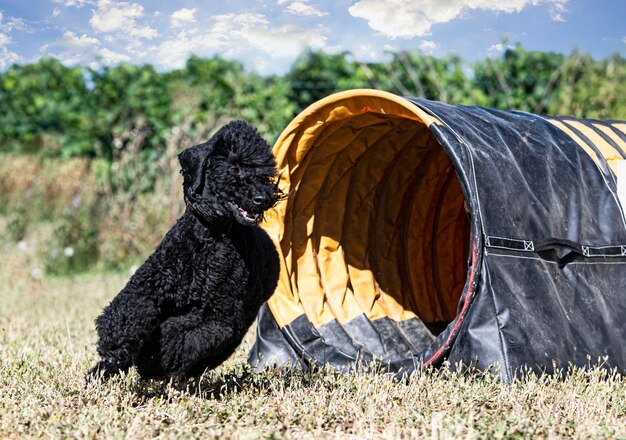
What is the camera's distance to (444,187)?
7004 mm

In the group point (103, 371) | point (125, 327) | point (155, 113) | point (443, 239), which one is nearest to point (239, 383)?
point (103, 371)

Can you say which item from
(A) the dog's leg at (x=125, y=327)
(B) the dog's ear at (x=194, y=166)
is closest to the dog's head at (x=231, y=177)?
(B) the dog's ear at (x=194, y=166)

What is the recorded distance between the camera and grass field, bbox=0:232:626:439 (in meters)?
3.54

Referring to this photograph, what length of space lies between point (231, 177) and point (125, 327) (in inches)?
37.3

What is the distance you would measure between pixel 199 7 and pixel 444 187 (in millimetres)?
2914

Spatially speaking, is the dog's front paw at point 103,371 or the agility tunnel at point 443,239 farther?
the agility tunnel at point 443,239

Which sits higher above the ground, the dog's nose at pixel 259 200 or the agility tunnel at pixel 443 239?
the dog's nose at pixel 259 200

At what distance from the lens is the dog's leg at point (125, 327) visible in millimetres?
3896

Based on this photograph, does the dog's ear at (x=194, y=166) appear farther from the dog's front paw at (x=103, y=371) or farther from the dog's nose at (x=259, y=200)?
the dog's front paw at (x=103, y=371)

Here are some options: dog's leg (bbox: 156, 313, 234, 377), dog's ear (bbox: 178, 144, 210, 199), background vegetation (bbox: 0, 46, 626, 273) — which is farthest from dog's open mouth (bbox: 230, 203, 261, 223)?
background vegetation (bbox: 0, 46, 626, 273)

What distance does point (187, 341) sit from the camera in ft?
13.0

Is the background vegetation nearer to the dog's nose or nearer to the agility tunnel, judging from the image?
the agility tunnel

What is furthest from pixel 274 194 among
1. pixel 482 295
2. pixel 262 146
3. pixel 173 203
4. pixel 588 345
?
pixel 173 203

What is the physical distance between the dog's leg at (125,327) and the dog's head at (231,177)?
57cm
